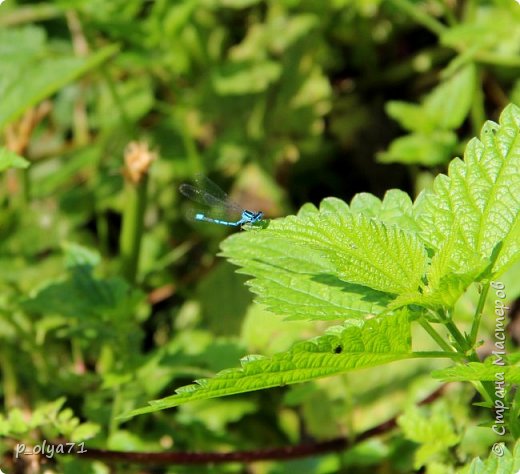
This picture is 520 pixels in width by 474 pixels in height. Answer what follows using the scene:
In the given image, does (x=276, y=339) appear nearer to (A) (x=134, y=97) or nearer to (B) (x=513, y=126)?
(B) (x=513, y=126)

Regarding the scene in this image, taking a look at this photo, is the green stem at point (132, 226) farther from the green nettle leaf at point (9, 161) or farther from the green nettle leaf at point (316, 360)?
the green nettle leaf at point (316, 360)

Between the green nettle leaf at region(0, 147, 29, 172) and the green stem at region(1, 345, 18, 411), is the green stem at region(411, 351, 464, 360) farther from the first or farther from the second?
the green stem at region(1, 345, 18, 411)

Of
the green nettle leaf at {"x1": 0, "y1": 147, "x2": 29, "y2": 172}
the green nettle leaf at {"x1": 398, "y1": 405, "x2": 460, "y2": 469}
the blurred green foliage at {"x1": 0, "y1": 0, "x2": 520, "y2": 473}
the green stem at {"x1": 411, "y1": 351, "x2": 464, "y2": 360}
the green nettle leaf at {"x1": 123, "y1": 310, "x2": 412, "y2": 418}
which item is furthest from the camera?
the blurred green foliage at {"x1": 0, "y1": 0, "x2": 520, "y2": 473}

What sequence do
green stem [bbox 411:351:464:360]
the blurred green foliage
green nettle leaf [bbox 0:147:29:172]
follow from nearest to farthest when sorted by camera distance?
green stem [bbox 411:351:464:360], green nettle leaf [bbox 0:147:29:172], the blurred green foliage

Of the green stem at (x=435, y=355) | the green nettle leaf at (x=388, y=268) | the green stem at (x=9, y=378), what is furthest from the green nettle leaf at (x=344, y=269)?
the green stem at (x=9, y=378)

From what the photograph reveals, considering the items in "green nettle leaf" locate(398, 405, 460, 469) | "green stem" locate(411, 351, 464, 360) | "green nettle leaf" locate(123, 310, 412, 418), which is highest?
"green nettle leaf" locate(123, 310, 412, 418)

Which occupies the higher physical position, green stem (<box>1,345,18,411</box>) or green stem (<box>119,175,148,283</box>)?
green stem (<box>119,175,148,283</box>)

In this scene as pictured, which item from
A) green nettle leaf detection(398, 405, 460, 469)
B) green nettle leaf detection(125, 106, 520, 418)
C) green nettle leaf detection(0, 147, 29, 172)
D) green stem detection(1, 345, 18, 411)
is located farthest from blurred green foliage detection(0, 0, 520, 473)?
green nettle leaf detection(125, 106, 520, 418)
